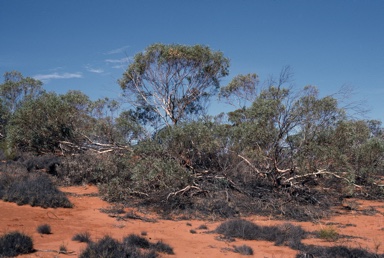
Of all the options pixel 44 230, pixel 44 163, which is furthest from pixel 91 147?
pixel 44 230

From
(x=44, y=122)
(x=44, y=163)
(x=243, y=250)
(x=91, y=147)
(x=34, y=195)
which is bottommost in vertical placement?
(x=243, y=250)

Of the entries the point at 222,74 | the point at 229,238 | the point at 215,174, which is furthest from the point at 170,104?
the point at 229,238

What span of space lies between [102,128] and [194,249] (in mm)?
9679

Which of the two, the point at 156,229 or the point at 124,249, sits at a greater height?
the point at 124,249

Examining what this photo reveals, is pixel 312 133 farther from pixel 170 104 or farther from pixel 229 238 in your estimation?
pixel 170 104

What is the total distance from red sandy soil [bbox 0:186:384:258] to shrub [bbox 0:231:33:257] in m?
0.19

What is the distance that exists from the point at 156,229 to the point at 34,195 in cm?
492

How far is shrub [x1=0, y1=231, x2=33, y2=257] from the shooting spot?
21.7 feet

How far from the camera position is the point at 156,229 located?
10.5 metres

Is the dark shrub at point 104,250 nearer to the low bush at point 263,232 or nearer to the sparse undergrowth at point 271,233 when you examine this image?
the sparse undergrowth at point 271,233

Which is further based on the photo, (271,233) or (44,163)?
(44,163)

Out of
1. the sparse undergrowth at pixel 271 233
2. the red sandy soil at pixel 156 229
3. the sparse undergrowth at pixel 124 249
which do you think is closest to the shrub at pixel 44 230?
the red sandy soil at pixel 156 229

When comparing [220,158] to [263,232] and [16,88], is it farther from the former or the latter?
[16,88]

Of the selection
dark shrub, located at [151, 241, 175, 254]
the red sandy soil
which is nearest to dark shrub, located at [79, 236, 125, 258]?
the red sandy soil
